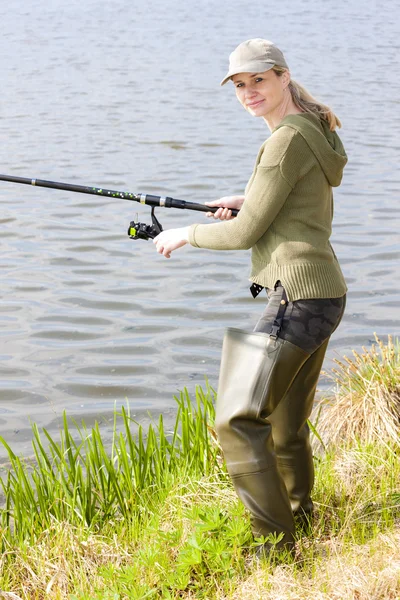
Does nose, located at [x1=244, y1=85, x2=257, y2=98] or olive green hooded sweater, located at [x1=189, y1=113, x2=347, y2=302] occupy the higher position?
nose, located at [x1=244, y1=85, x2=257, y2=98]

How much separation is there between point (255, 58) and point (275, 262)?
0.70 m

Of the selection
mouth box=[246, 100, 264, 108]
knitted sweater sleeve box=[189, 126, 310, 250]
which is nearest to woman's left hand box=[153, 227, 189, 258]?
knitted sweater sleeve box=[189, 126, 310, 250]

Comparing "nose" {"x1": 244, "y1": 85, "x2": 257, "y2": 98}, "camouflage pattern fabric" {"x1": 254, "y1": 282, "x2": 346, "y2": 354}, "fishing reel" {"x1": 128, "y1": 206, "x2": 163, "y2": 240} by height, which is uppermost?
"nose" {"x1": 244, "y1": 85, "x2": 257, "y2": 98}

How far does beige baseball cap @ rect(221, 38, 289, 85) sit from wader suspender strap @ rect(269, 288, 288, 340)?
76 cm

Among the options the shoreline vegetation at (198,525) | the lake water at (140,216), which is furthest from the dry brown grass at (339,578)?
the lake water at (140,216)

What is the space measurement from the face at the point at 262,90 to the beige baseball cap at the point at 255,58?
4 centimetres

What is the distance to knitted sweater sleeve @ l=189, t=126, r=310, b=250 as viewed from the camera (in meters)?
3.25

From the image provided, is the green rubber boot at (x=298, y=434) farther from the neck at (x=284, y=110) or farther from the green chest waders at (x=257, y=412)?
the neck at (x=284, y=110)

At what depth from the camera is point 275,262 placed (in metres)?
3.38

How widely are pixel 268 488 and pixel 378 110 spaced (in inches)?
580

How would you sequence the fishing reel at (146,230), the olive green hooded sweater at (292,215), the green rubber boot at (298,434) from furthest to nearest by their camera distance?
1. the fishing reel at (146,230)
2. the green rubber boot at (298,434)
3. the olive green hooded sweater at (292,215)

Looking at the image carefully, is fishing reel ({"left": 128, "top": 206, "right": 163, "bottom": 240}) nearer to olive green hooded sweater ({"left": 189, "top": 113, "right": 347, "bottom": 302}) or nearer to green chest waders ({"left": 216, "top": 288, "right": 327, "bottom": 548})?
olive green hooded sweater ({"left": 189, "top": 113, "right": 347, "bottom": 302})

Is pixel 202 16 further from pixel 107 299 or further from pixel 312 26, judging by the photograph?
pixel 107 299

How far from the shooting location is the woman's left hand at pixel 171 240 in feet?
11.5
